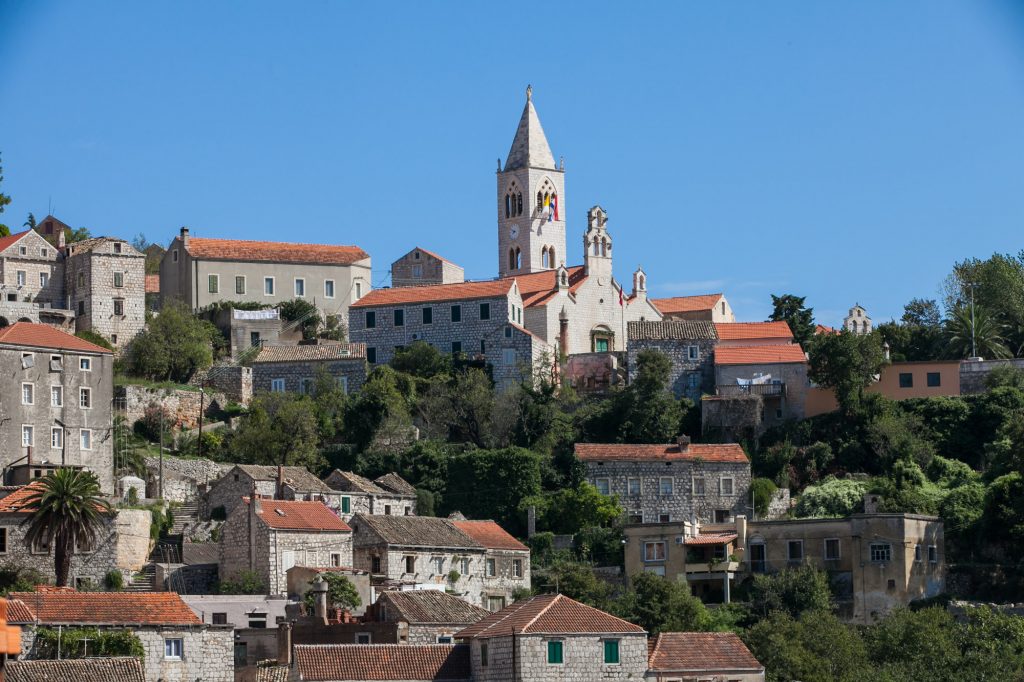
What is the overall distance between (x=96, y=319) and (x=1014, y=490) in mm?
41811

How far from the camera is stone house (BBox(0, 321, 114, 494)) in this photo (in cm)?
6694

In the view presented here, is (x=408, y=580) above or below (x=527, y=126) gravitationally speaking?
below

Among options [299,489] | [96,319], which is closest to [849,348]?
[299,489]

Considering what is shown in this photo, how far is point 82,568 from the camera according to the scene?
60500 mm

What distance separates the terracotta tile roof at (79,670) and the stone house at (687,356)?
1449 inches

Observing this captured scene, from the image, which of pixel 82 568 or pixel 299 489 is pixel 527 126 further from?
pixel 82 568

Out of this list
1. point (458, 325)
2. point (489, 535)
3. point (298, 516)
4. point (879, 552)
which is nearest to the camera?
point (298, 516)

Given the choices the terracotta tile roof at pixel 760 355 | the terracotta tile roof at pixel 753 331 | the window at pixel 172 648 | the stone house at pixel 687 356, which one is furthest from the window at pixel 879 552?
the window at pixel 172 648

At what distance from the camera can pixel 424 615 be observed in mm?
52375

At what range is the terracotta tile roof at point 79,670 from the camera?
4272 centimetres

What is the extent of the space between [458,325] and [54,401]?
20176mm

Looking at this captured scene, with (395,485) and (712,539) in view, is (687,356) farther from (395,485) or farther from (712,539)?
(712,539)

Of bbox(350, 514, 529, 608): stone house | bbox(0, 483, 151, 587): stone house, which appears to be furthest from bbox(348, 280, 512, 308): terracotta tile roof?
bbox(0, 483, 151, 587): stone house

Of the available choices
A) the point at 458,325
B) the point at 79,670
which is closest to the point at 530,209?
the point at 458,325
